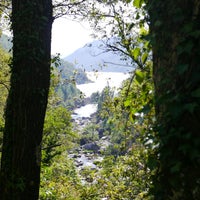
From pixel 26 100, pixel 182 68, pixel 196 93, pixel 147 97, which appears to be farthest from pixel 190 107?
pixel 26 100

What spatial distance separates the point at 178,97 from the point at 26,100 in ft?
8.50

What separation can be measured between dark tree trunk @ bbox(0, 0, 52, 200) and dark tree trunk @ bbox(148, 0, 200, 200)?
2.18 metres

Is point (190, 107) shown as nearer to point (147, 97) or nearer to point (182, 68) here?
point (182, 68)

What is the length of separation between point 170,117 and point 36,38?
276 centimetres

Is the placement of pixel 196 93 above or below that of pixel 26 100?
above

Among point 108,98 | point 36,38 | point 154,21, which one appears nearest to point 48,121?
point 108,98

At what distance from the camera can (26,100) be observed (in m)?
4.26

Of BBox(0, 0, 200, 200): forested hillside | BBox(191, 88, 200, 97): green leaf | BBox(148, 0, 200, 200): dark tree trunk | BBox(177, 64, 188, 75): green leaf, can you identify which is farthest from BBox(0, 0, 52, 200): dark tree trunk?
BBox(191, 88, 200, 97): green leaf

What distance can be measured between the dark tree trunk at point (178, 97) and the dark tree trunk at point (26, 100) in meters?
2.18

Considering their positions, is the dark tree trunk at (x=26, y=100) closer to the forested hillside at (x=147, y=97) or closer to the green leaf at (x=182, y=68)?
the forested hillside at (x=147, y=97)

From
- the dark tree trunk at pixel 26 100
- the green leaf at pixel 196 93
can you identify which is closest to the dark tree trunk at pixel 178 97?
the green leaf at pixel 196 93

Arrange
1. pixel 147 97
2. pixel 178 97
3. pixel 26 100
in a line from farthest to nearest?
pixel 26 100 → pixel 147 97 → pixel 178 97

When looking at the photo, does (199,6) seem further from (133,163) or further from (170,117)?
(133,163)

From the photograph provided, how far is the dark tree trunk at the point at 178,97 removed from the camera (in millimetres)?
2031
